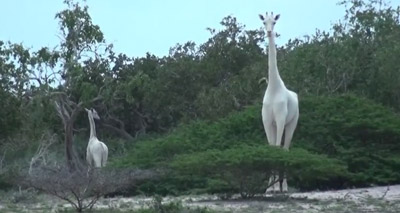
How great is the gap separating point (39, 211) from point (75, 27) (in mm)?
17367

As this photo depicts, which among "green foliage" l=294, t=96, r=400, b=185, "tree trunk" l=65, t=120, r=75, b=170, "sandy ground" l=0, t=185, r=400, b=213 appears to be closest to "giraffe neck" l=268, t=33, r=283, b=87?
"sandy ground" l=0, t=185, r=400, b=213

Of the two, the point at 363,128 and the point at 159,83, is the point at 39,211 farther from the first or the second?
the point at 159,83

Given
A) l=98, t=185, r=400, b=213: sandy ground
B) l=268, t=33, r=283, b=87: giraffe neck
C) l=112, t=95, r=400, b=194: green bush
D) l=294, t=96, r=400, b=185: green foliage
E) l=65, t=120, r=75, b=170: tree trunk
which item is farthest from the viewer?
l=65, t=120, r=75, b=170: tree trunk

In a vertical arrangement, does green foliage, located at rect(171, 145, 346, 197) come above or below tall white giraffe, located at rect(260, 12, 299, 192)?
below

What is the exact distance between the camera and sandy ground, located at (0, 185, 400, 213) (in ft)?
55.8

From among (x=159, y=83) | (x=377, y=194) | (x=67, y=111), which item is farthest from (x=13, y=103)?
(x=377, y=194)

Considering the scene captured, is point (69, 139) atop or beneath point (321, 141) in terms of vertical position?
atop

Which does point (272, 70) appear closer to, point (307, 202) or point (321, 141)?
point (307, 202)

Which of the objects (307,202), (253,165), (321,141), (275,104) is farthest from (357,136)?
(253,165)

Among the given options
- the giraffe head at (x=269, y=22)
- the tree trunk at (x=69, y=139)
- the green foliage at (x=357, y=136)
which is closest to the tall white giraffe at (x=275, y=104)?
the giraffe head at (x=269, y=22)

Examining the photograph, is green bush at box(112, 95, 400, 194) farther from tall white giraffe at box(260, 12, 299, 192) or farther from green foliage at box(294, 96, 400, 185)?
tall white giraffe at box(260, 12, 299, 192)

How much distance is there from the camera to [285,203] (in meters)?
18.0

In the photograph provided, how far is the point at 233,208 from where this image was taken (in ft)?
56.6

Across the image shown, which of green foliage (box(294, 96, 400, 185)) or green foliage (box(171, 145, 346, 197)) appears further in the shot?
green foliage (box(294, 96, 400, 185))
